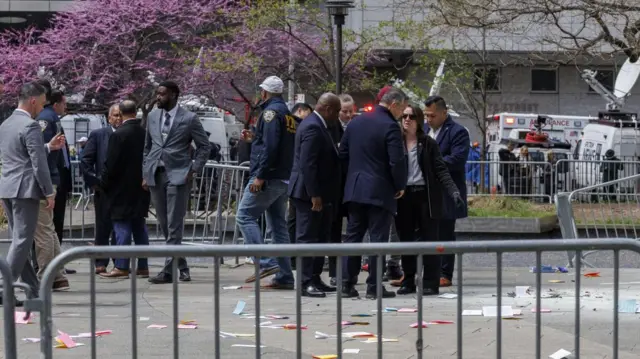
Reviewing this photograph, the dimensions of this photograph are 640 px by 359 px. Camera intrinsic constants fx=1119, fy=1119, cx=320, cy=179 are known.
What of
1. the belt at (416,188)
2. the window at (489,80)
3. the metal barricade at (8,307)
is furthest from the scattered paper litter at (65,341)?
the window at (489,80)

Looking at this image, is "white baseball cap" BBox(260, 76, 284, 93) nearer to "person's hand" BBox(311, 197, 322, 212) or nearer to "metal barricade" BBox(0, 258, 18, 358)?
"person's hand" BBox(311, 197, 322, 212)

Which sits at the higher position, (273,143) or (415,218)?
(273,143)

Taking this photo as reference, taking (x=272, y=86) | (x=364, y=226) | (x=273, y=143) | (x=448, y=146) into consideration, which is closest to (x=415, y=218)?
(x=364, y=226)

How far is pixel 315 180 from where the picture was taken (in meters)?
9.54

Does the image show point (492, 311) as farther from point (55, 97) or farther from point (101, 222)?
point (55, 97)

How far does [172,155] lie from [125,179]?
0.74 meters

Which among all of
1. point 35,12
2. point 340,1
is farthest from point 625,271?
point 35,12

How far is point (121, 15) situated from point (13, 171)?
59.2 ft

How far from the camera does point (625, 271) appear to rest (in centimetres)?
1173

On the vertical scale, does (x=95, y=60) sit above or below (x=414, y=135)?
above

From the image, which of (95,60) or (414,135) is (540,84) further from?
(414,135)

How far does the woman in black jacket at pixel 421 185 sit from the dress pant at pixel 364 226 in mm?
601

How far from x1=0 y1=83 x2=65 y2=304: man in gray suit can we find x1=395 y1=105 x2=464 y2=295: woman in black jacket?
313 cm

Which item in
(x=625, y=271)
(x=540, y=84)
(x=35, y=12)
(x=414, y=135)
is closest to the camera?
(x=414, y=135)
